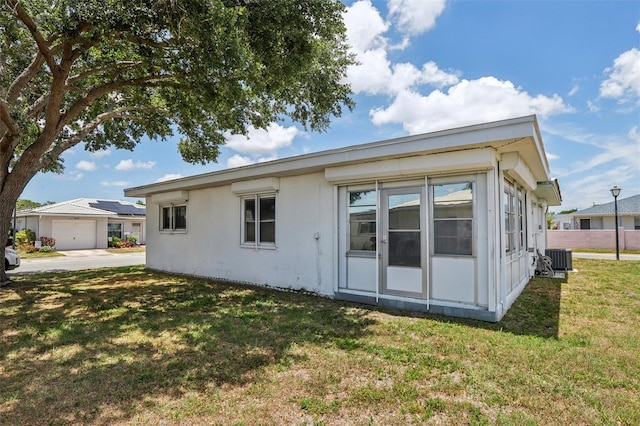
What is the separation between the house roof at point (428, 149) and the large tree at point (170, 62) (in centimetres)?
154

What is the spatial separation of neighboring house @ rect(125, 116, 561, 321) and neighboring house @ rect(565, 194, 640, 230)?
878 inches

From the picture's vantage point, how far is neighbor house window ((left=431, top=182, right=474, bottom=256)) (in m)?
5.38

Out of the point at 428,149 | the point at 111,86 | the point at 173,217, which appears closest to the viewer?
the point at 428,149

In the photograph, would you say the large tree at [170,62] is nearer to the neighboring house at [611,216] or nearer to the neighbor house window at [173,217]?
the neighbor house window at [173,217]

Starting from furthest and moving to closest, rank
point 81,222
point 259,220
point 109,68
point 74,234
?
1. point 81,222
2. point 74,234
3. point 259,220
4. point 109,68

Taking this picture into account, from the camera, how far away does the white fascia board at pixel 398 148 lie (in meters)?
4.66

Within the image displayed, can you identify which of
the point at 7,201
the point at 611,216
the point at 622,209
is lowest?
the point at 611,216

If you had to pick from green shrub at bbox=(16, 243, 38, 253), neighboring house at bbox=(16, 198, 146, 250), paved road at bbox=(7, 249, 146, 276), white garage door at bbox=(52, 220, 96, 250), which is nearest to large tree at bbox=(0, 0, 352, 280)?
paved road at bbox=(7, 249, 146, 276)

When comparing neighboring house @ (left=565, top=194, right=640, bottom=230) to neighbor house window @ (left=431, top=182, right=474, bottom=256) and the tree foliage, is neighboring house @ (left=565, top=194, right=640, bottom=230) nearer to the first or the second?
neighbor house window @ (left=431, top=182, right=474, bottom=256)

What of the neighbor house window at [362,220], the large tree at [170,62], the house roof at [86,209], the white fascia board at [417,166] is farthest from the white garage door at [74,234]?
the neighbor house window at [362,220]

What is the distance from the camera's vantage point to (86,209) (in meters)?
23.9

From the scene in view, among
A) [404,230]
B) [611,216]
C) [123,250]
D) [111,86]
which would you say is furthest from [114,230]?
[611,216]

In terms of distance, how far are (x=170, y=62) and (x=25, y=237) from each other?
74.4 feet

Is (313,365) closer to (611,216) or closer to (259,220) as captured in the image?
(259,220)
